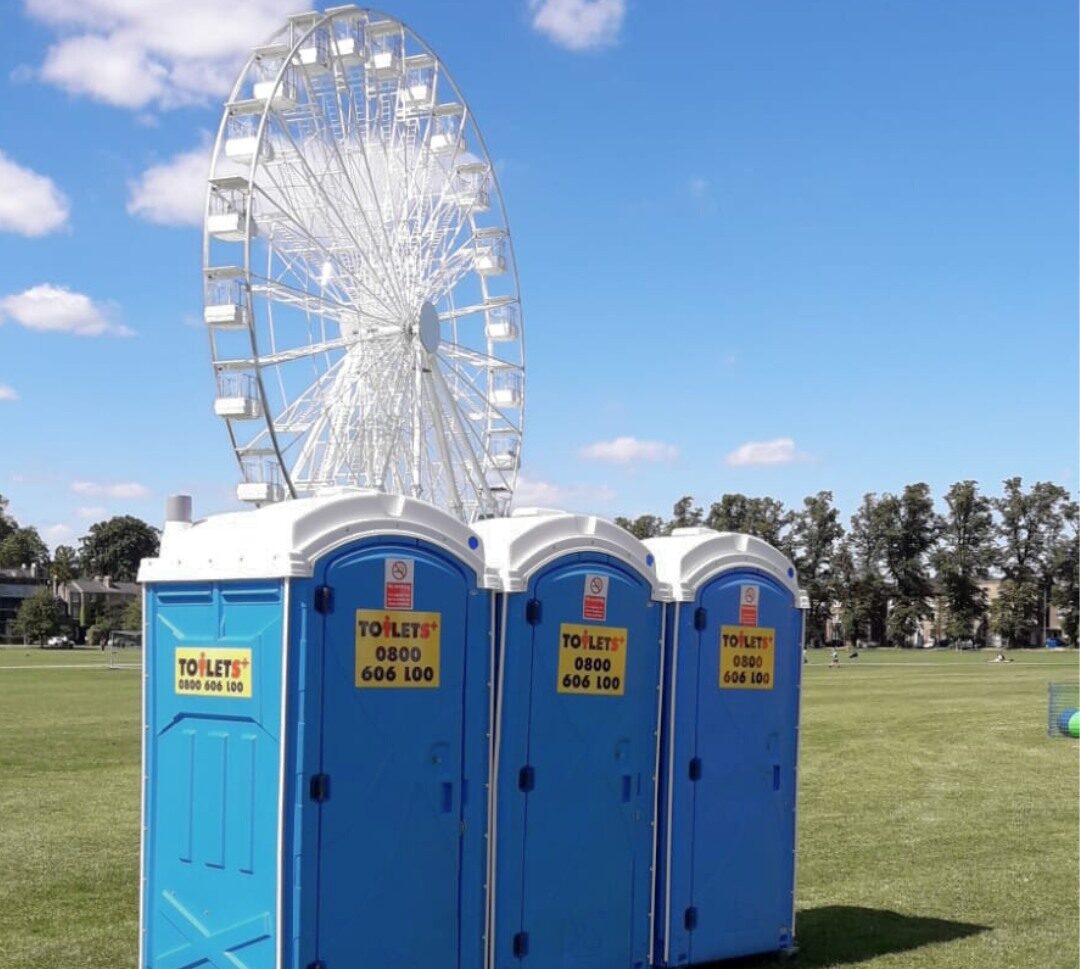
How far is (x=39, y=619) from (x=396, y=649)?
421 feet

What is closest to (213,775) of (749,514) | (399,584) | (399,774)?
(399,774)

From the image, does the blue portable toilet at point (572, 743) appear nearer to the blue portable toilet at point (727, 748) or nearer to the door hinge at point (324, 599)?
the blue portable toilet at point (727, 748)

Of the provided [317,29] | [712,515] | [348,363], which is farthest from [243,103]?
[712,515]

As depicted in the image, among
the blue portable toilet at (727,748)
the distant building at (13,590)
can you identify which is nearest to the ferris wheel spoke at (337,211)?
the blue portable toilet at (727,748)

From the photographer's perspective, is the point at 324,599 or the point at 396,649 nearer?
the point at 324,599

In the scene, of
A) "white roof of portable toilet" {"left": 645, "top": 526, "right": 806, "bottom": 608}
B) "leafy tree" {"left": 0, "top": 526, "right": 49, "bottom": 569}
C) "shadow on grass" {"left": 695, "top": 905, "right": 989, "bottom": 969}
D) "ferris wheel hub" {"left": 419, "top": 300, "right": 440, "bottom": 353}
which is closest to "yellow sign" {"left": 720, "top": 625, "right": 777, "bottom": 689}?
"white roof of portable toilet" {"left": 645, "top": 526, "right": 806, "bottom": 608}

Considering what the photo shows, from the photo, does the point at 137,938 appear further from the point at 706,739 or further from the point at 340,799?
the point at 706,739

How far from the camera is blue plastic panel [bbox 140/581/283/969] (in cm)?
825

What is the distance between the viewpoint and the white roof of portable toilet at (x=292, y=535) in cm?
822

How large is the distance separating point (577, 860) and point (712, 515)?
122m

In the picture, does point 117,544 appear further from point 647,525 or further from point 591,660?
point 591,660

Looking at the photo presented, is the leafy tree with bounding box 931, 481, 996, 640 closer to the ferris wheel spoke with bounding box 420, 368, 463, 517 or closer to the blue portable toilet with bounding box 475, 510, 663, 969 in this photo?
the ferris wheel spoke with bounding box 420, 368, 463, 517

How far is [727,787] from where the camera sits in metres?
10.4

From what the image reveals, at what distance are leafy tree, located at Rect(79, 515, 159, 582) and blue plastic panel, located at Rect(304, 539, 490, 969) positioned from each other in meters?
162
